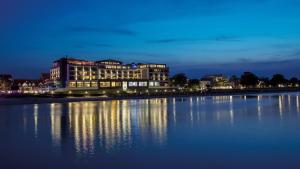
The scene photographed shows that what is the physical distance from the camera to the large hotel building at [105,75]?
16100 centimetres

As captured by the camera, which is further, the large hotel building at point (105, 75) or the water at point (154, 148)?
the large hotel building at point (105, 75)

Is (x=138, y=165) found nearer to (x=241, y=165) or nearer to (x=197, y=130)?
(x=241, y=165)

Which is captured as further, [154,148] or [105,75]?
[105,75]

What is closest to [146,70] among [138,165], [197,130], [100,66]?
[100,66]

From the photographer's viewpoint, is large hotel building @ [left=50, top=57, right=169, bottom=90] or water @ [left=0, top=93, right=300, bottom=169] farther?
large hotel building @ [left=50, top=57, right=169, bottom=90]

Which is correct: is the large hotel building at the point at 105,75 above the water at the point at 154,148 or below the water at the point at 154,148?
above

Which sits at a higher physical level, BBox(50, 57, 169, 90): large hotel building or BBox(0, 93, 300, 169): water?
BBox(50, 57, 169, 90): large hotel building

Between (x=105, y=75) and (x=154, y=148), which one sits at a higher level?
(x=105, y=75)

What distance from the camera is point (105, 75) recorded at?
176m

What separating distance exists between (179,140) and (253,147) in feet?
15.6

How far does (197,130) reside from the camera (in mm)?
28406

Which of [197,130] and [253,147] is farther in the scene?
[197,130]

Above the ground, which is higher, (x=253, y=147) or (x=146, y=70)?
(x=146, y=70)

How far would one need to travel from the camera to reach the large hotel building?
161000mm
